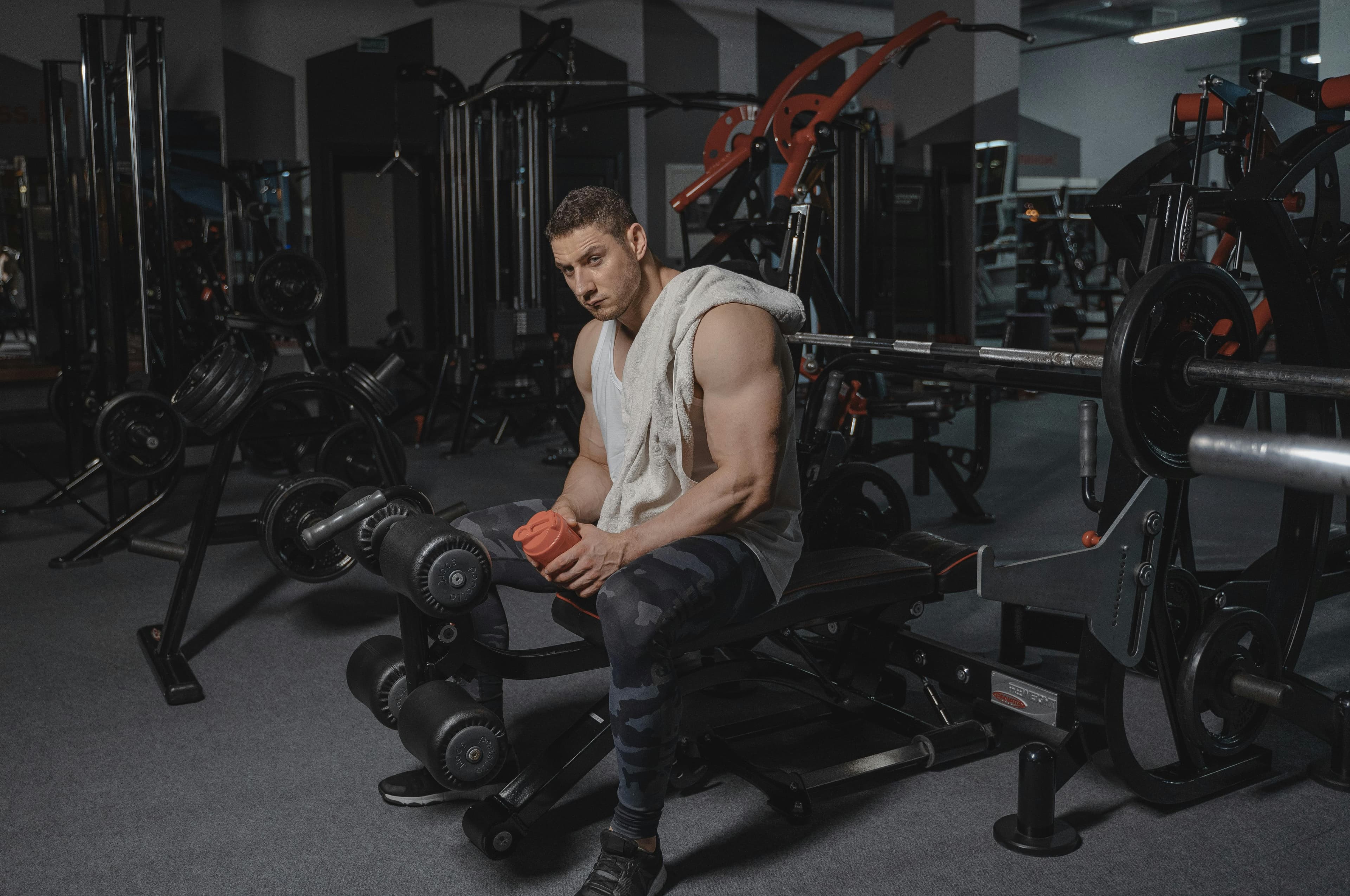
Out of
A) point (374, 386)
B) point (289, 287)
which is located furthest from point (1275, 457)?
point (289, 287)

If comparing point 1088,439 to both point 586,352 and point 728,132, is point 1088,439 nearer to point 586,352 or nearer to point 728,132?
point 586,352

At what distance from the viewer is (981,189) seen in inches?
325

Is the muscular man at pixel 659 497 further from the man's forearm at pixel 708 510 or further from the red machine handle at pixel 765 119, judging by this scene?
the red machine handle at pixel 765 119

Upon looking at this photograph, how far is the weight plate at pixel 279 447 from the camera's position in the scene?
493 centimetres

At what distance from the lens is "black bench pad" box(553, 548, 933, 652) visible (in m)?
1.85

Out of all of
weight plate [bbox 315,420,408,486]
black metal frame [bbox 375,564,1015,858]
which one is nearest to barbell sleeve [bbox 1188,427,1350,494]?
black metal frame [bbox 375,564,1015,858]

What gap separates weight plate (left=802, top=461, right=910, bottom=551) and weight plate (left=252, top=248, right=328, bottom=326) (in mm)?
2900

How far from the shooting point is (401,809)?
6.59 feet

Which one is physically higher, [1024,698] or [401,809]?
[1024,698]

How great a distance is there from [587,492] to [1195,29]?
10.6m

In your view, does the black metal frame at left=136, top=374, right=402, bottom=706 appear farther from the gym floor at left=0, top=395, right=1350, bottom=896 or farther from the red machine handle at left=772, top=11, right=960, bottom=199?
the red machine handle at left=772, top=11, right=960, bottom=199

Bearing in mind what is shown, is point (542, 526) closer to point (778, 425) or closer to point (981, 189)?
point (778, 425)

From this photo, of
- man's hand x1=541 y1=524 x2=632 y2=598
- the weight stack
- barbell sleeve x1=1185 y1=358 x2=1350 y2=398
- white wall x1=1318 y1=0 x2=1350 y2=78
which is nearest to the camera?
barbell sleeve x1=1185 y1=358 x2=1350 y2=398

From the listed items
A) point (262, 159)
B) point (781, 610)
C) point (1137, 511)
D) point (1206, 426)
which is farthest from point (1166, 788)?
point (262, 159)
